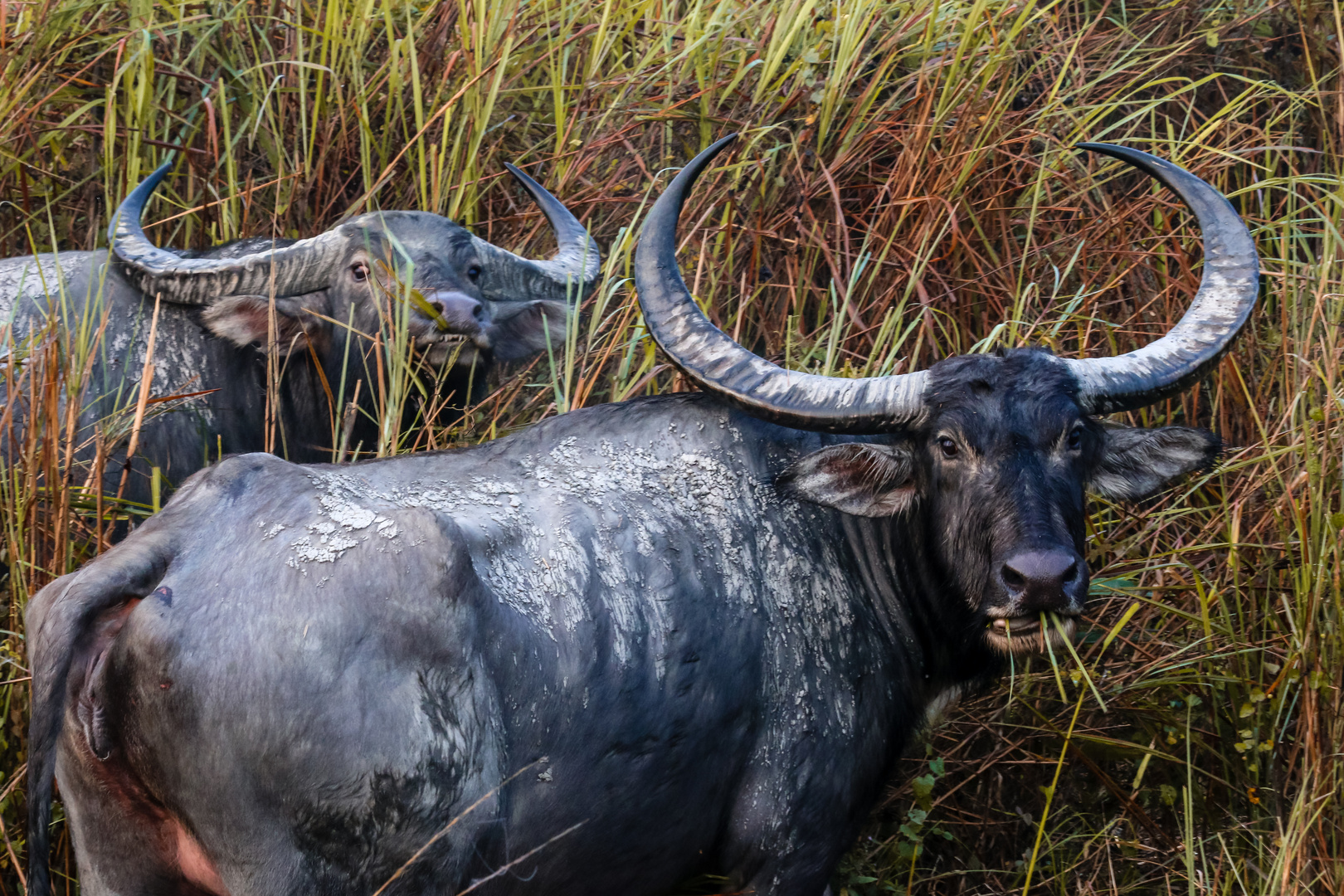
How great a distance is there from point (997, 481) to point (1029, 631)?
1.13 feet

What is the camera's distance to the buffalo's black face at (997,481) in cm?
287

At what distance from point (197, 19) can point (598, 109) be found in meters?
1.60

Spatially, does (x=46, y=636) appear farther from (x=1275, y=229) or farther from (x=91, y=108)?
(x=1275, y=229)

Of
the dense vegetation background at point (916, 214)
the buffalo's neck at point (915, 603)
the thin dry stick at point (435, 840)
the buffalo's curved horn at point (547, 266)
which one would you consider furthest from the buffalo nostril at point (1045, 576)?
the buffalo's curved horn at point (547, 266)

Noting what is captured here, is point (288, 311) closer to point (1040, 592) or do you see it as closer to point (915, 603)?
point (915, 603)

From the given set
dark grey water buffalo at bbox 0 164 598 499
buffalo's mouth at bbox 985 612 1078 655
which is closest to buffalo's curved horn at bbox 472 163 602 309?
dark grey water buffalo at bbox 0 164 598 499

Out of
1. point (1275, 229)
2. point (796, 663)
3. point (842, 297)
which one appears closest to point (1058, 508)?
point (796, 663)

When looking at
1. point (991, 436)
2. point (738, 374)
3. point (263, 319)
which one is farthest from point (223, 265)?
point (991, 436)

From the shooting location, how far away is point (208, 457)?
4426 mm

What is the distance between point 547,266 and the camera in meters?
4.80

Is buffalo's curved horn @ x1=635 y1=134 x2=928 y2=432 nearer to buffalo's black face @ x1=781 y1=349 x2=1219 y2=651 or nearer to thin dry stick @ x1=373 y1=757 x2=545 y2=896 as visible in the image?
buffalo's black face @ x1=781 y1=349 x2=1219 y2=651

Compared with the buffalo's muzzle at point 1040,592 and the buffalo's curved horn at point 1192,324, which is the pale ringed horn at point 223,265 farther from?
the buffalo's muzzle at point 1040,592

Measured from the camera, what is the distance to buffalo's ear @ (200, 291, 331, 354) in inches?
178

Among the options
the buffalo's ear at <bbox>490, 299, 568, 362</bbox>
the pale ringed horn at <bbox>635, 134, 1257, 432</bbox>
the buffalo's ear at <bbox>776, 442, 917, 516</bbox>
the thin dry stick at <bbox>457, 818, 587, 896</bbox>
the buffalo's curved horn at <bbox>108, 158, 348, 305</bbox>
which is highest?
the pale ringed horn at <bbox>635, 134, 1257, 432</bbox>
